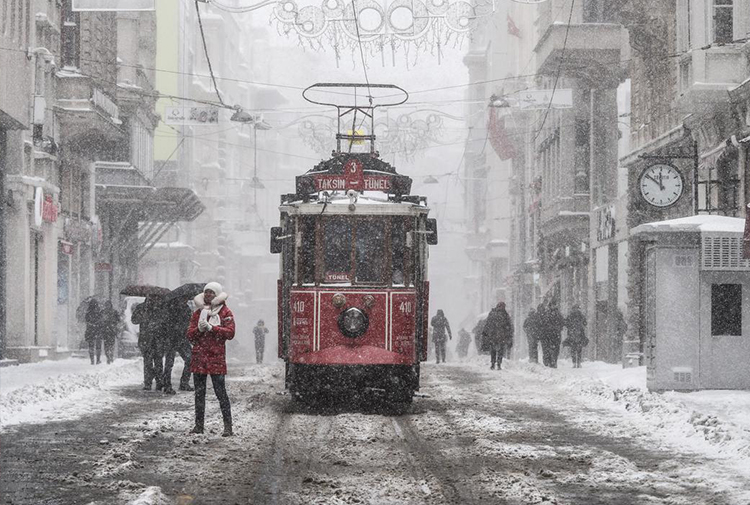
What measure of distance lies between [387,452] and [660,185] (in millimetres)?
17178

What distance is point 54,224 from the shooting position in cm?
3812

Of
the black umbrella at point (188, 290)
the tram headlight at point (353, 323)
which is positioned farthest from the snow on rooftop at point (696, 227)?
the black umbrella at point (188, 290)

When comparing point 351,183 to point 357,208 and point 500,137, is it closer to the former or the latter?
point 357,208

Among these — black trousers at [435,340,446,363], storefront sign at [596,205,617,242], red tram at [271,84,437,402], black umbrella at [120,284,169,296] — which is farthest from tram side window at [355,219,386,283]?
black trousers at [435,340,446,363]

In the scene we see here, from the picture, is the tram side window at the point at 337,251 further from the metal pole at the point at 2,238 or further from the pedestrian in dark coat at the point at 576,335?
the pedestrian in dark coat at the point at 576,335

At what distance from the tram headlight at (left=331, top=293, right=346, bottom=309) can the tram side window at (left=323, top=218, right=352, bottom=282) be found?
0.74ft

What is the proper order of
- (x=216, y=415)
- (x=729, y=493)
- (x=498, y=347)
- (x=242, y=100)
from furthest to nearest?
(x=242, y=100) < (x=498, y=347) < (x=216, y=415) < (x=729, y=493)

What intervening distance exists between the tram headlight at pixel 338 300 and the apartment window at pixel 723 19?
42.7 feet

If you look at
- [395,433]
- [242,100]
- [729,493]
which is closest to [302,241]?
[395,433]

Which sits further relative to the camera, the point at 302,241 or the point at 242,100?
the point at 242,100

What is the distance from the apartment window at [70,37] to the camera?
3938cm

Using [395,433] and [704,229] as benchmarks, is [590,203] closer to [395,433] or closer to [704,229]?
[704,229]

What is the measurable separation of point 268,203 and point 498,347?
266ft

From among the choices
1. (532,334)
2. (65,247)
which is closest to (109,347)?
(65,247)
